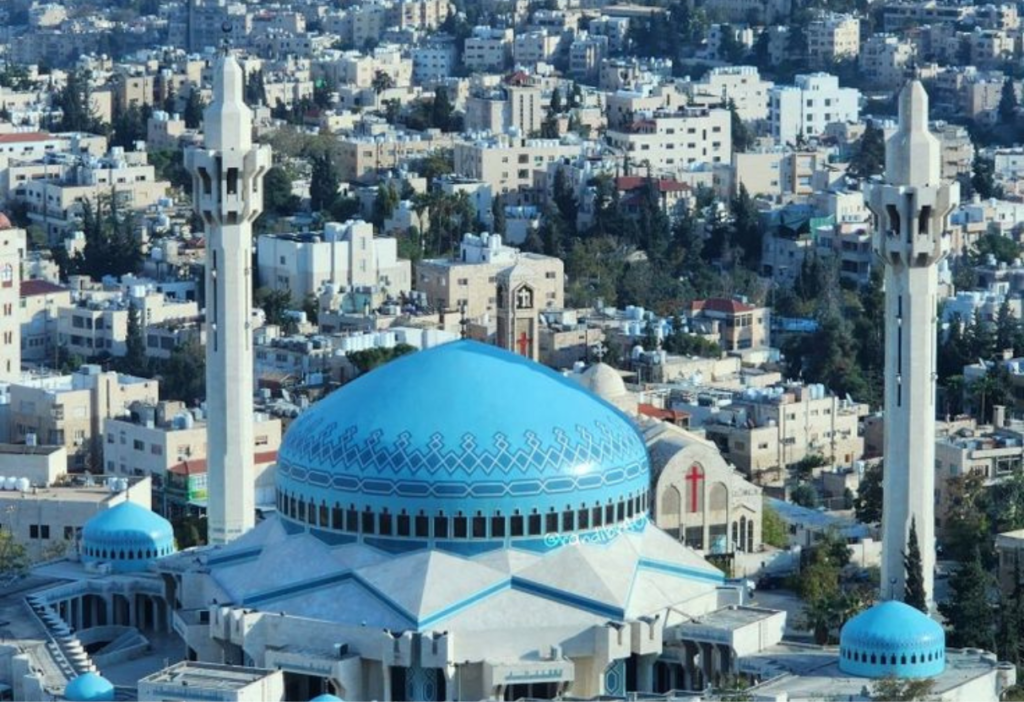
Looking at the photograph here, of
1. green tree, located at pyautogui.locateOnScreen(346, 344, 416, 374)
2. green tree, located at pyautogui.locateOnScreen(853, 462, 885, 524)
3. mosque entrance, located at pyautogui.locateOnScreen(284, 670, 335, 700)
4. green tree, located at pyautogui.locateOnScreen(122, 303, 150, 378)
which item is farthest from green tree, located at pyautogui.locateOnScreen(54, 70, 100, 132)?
mosque entrance, located at pyautogui.locateOnScreen(284, 670, 335, 700)

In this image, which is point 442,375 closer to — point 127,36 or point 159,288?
point 159,288

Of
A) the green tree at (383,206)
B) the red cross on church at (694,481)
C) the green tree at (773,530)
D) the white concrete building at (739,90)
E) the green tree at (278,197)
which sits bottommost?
the white concrete building at (739,90)

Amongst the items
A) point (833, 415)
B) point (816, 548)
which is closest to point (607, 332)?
point (833, 415)

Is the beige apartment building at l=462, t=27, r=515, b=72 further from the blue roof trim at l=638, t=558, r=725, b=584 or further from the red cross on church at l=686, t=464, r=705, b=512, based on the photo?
the blue roof trim at l=638, t=558, r=725, b=584

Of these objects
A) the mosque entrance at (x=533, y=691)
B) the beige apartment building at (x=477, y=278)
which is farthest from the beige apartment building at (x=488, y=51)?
the mosque entrance at (x=533, y=691)

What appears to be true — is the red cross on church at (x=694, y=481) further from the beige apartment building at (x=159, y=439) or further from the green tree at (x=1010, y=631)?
the beige apartment building at (x=159, y=439)

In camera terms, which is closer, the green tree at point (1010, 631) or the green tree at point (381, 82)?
the green tree at point (1010, 631)

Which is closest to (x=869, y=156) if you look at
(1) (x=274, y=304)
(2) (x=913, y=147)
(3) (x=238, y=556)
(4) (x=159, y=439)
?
(1) (x=274, y=304)
